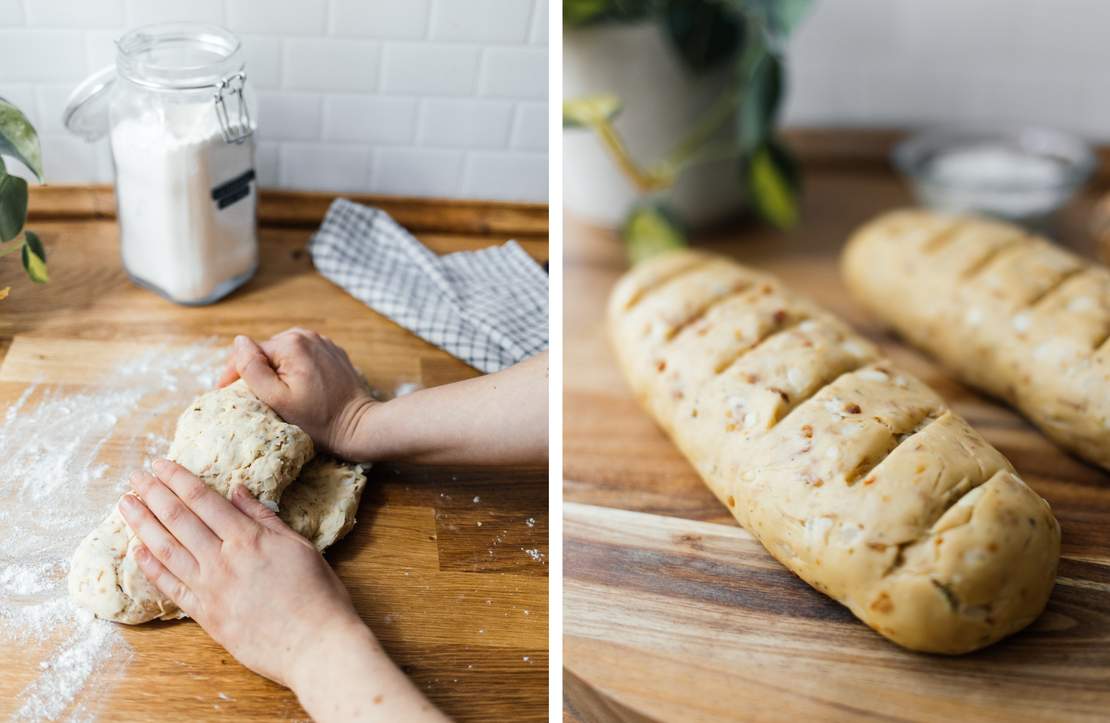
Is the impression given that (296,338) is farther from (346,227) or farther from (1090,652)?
(1090,652)

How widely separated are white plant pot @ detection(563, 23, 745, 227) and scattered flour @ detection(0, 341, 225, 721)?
0.63m

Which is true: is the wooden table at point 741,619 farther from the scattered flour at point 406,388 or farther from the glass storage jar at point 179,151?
the glass storage jar at point 179,151

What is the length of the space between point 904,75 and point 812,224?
40 cm

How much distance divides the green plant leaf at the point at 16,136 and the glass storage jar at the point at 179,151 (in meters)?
0.06

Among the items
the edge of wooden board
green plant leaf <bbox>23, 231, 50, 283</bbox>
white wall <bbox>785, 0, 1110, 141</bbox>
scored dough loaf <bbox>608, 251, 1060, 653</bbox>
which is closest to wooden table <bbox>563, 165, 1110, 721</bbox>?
scored dough loaf <bbox>608, 251, 1060, 653</bbox>

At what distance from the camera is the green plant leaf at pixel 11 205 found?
1.05 metres

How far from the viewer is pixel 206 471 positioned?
0.89 metres

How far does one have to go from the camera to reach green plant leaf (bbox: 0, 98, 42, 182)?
1.05 m

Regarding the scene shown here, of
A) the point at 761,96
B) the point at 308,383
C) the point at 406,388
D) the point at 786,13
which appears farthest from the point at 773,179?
the point at 308,383

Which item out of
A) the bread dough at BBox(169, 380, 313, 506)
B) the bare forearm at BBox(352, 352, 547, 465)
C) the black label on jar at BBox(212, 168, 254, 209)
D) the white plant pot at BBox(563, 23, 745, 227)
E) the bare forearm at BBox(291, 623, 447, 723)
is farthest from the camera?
the white plant pot at BBox(563, 23, 745, 227)

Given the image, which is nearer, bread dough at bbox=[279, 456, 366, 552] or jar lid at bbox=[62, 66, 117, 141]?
bread dough at bbox=[279, 456, 366, 552]

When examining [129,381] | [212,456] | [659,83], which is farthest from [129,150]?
[659,83]

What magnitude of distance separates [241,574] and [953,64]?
1.47 metres

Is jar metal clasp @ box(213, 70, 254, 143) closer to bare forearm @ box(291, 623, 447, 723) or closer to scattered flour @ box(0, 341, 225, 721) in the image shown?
scattered flour @ box(0, 341, 225, 721)
